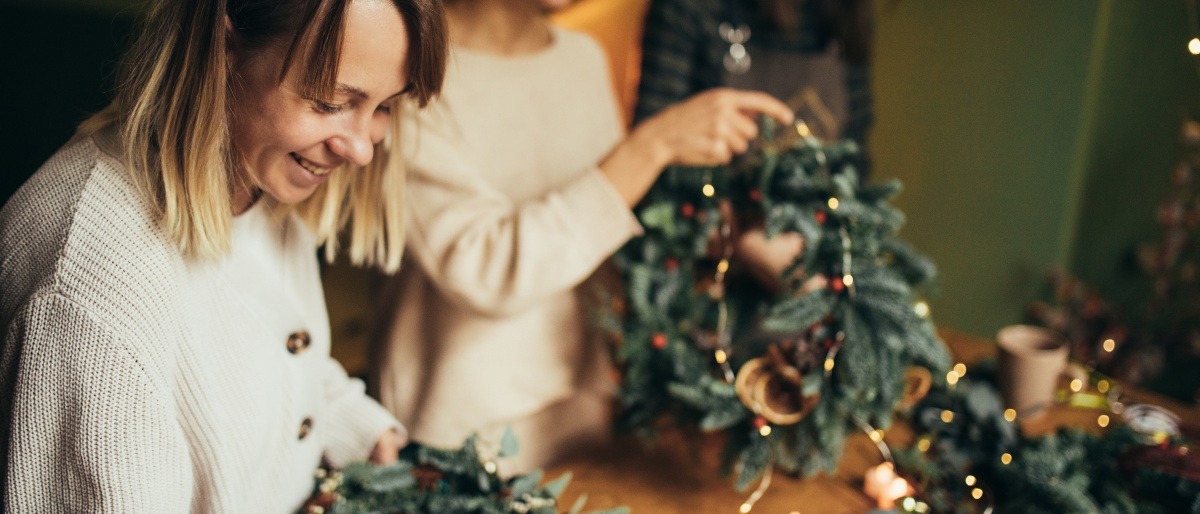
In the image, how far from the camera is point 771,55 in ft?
5.42

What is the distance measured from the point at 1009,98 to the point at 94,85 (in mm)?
1992

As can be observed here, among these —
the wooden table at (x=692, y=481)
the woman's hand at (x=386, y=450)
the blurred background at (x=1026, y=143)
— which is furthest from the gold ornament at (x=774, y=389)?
the blurred background at (x=1026, y=143)

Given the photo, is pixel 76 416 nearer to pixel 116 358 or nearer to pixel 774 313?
pixel 116 358

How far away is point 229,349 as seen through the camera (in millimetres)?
740

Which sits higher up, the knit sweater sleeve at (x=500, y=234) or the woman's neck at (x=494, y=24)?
the woman's neck at (x=494, y=24)

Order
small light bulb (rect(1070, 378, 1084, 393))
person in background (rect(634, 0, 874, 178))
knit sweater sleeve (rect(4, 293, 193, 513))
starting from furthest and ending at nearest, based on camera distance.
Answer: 1. person in background (rect(634, 0, 874, 178))
2. small light bulb (rect(1070, 378, 1084, 393))
3. knit sweater sleeve (rect(4, 293, 193, 513))

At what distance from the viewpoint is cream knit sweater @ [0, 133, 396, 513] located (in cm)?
62

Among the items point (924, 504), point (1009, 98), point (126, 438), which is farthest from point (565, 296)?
point (1009, 98)

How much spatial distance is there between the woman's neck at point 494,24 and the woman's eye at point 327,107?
1.51 feet

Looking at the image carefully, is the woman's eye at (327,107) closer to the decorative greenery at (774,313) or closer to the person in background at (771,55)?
the decorative greenery at (774,313)

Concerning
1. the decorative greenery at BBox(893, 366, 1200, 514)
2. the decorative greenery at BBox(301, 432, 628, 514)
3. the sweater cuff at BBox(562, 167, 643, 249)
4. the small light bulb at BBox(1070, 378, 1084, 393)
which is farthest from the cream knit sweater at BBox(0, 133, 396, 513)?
the small light bulb at BBox(1070, 378, 1084, 393)

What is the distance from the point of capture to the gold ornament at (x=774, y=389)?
0.97 meters

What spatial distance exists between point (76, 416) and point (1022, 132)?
213cm

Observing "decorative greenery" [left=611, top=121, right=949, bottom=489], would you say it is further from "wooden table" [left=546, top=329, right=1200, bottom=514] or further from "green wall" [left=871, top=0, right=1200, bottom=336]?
"green wall" [left=871, top=0, right=1200, bottom=336]
